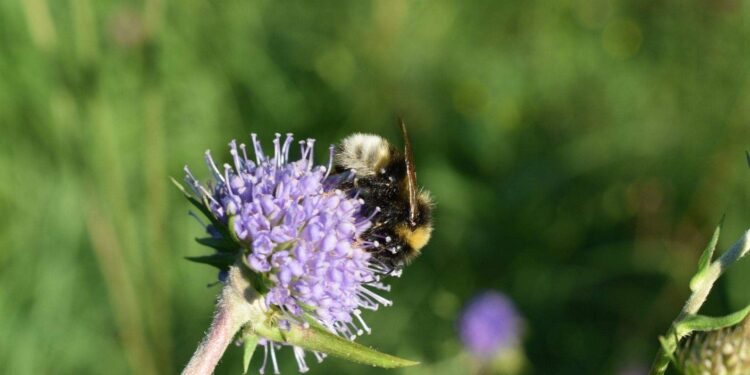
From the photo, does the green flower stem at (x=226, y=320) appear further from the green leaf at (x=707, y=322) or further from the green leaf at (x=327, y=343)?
the green leaf at (x=707, y=322)

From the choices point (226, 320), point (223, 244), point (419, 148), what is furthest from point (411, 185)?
point (419, 148)

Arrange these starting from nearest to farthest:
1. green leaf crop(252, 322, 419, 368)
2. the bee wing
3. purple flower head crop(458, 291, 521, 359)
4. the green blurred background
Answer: green leaf crop(252, 322, 419, 368) → the bee wing → the green blurred background → purple flower head crop(458, 291, 521, 359)

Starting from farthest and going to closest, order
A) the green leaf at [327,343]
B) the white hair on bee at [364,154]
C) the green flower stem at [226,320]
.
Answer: the white hair on bee at [364,154], the green flower stem at [226,320], the green leaf at [327,343]

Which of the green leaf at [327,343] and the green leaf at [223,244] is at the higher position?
the green leaf at [223,244]

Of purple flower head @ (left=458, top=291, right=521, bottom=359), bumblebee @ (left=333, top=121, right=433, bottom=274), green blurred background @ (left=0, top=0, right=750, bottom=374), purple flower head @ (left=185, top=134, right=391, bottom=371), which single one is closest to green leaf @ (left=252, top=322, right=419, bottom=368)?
purple flower head @ (left=185, top=134, right=391, bottom=371)

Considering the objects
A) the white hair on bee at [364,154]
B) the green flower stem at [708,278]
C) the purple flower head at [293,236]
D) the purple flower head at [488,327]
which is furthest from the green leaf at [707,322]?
the purple flower head at [488,327]

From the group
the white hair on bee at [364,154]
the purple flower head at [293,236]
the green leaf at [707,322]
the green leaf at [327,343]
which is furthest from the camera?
the white hair on bee at [364,154]

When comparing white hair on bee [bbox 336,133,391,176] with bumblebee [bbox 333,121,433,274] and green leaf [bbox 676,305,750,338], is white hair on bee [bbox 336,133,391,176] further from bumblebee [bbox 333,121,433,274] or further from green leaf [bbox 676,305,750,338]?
green leaf [bbox 676,305,750,338]
